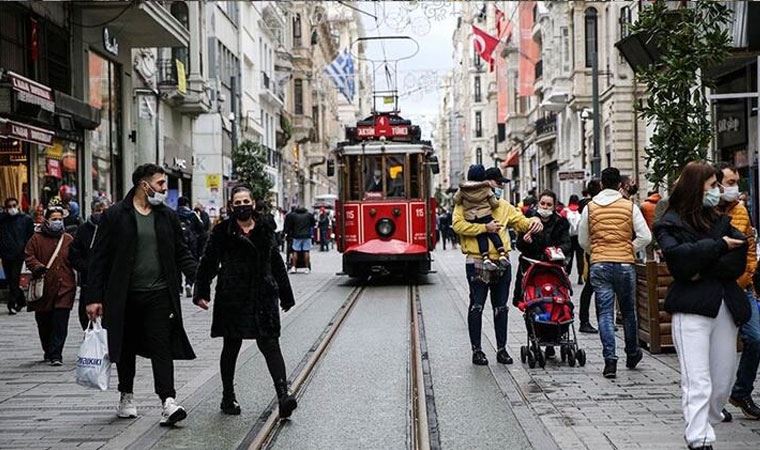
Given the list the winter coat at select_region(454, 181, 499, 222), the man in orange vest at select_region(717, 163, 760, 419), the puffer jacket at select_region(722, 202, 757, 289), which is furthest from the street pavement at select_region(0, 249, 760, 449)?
the winter coat at select_region(454, 181, 499, 222)

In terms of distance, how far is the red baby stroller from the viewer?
35.8 ft

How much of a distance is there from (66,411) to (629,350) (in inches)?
203

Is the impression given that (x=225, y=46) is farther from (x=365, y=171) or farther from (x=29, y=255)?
(x=29, y=255)

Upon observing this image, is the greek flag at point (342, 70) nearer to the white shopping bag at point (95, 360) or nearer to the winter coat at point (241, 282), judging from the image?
the winter coat at point (241, 282)

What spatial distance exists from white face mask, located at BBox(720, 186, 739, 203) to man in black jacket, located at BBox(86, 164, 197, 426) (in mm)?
3961

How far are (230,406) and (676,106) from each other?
5808 millimetres

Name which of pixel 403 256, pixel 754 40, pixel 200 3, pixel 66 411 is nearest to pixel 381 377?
pixel 66 411

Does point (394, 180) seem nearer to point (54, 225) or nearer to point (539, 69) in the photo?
point (54, 225)

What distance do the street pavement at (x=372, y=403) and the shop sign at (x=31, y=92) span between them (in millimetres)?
5692

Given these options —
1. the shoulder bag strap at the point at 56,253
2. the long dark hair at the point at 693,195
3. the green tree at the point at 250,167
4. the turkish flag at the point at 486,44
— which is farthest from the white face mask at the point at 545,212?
the turkish flag at the point at 486,44

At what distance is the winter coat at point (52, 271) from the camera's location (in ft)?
38.2

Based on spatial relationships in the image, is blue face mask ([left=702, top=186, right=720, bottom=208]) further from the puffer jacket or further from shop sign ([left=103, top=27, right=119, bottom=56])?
shop sign ([left=103, top=27, right=119, bottom=56])

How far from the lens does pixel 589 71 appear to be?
42938mm

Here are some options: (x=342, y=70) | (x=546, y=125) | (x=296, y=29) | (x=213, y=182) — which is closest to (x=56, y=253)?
(x=213, y=182)
